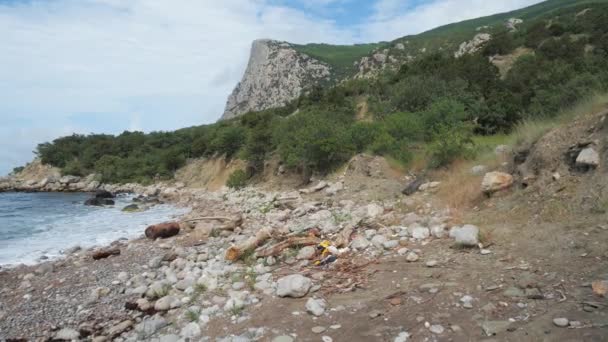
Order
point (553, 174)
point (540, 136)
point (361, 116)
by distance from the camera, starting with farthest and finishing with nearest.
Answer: point (361, 116), point (540, 136), point (553, 174)

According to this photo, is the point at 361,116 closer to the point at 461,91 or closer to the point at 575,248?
the point at 461,91

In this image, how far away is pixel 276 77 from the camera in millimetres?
98688

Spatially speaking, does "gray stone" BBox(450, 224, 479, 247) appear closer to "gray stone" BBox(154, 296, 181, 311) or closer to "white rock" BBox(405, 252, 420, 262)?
"white rock" BBox(405, 252, 420, 262)

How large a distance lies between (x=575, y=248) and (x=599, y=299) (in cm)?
123

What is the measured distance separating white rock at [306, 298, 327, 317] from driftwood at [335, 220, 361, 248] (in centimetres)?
226

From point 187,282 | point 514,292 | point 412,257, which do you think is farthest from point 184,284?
point 514,292

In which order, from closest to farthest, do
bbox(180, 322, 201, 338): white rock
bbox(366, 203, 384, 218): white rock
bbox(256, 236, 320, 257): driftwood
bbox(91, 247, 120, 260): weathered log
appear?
bbox(180, 322, 201, 338): white rock < bbox(256, 236, 320, 257): driftwood < bbox(366, 203, 384, 218): white rock < bbox(91, 247, 120, 260): weathered log

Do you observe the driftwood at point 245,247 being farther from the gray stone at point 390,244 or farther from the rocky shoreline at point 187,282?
the gray stone at point 390,244

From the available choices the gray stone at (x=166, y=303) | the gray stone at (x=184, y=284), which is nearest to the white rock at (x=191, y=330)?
the gray stone at (x=166, y=303)

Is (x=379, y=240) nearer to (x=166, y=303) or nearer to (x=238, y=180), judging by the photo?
(x=166, y=303)

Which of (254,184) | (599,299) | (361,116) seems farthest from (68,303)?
(361,116)

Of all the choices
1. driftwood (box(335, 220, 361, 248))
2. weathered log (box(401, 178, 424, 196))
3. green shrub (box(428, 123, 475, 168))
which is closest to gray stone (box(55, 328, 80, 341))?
driftwood (box(335, 220, 361, 248))

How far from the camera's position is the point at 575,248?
4914 mm

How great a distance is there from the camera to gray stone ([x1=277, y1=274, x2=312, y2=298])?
213 inches
